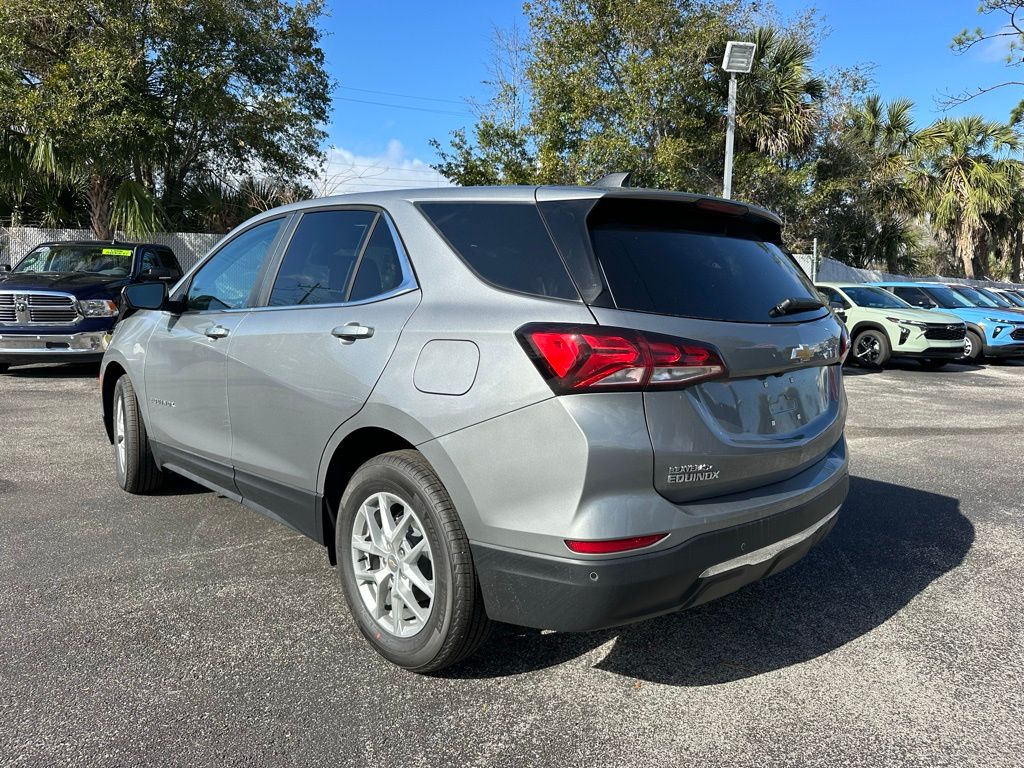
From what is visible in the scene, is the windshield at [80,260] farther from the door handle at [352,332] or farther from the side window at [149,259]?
the door handle at [352,332]

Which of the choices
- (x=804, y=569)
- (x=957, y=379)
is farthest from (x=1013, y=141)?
(x=804, y=569)

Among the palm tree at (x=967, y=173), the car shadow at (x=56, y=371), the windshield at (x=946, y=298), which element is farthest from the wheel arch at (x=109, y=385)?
the palm tree at (x=967, y=173)

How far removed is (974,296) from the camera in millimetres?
17078

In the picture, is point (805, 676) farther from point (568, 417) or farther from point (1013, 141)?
point (1013, 141)

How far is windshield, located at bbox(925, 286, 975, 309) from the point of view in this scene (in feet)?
51.7

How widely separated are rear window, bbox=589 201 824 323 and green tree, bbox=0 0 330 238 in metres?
15.7

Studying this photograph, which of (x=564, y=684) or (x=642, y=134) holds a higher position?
(x=642, y=134)

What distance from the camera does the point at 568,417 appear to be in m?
2.24

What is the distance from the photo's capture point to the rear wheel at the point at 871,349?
13.8 metres

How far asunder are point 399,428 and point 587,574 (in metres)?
0.81

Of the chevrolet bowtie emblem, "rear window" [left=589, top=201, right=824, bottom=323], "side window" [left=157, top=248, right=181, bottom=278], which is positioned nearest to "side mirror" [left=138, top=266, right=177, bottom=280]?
"side window" [left=157, top=248, right=181, bottom=278]

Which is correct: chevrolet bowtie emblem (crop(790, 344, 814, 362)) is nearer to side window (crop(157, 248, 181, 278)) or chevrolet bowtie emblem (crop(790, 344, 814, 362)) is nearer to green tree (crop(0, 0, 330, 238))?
side window (crop(157, 248, 181, 278))

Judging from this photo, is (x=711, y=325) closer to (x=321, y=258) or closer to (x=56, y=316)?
(x=321, y=258)

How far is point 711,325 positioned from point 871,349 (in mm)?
12892
